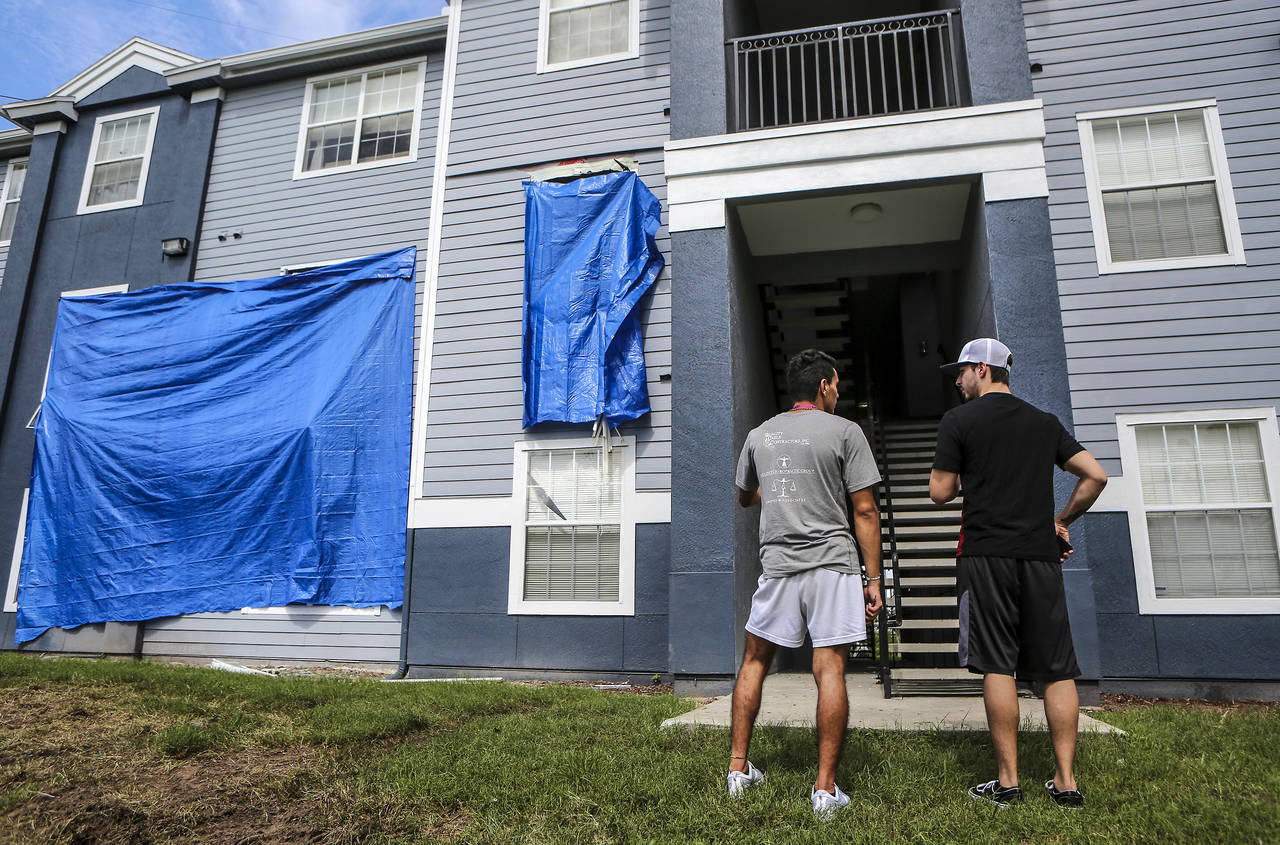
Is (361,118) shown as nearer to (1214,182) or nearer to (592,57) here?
(592,57)

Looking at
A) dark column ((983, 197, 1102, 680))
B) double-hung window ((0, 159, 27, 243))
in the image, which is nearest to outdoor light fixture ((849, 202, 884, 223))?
dark column ((983, 197, 1102, 680))

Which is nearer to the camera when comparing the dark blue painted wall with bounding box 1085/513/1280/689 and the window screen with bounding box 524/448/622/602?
the dark blue painted wall with bounding box 1085/513/1280/689

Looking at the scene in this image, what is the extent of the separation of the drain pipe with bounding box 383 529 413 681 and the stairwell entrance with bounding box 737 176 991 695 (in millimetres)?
3867

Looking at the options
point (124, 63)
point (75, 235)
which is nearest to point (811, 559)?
point (75, 235)

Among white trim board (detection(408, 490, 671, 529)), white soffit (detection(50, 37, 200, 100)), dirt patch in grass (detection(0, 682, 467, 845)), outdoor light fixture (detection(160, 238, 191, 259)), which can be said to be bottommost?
dirt patch in grass (detection(0, 682, 467, 845))

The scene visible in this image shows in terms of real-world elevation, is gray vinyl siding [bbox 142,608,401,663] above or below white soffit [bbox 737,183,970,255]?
below

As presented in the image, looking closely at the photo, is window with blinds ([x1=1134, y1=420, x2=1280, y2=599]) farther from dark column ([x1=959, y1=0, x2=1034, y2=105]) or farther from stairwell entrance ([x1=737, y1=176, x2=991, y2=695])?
dark column ([x1=959, y1=0, x2=1034, y2=105])

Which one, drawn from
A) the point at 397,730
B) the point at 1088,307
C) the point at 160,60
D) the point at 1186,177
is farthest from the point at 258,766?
the point at 160,60

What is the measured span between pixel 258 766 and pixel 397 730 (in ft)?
2.96

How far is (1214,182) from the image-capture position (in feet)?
24.6

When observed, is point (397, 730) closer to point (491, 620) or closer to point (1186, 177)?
point (491, 620)

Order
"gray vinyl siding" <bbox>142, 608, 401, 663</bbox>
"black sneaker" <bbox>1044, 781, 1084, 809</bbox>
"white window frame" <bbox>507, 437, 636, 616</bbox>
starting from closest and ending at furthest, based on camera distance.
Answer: "black sneaker" <bbox>1044, 781, 1084, 809</bbox> → "white window frame" <bbox>507, 437, 636, 616</bbox> → "gray vinyl siding" <bbox>142, 608, 401, 663</bbox>

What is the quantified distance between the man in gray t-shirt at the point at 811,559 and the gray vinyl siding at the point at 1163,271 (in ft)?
16.2

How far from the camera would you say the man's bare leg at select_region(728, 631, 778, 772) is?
10.6 feet
